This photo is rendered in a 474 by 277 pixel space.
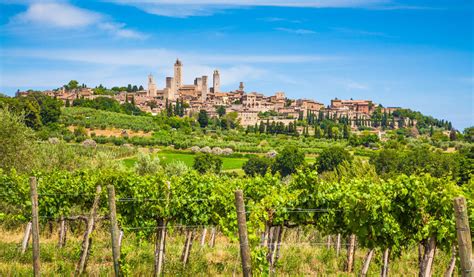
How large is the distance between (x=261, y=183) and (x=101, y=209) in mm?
2738

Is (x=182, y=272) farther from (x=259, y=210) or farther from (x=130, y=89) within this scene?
(x=130, y=89)

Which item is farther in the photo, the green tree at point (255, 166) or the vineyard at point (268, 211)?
the green tree at point (255, 166)

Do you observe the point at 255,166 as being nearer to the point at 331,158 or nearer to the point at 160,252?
the point at 331,158

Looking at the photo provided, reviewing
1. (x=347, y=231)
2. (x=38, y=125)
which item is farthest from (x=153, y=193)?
(x=38, y=125)

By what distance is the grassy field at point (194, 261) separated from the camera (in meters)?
7.09

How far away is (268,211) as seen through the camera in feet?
21.1

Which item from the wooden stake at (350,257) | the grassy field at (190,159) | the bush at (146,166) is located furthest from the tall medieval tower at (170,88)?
the wooden stake at (350,257)

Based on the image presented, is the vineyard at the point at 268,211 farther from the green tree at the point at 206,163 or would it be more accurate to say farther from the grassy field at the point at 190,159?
the grassy field at the point at 190,159

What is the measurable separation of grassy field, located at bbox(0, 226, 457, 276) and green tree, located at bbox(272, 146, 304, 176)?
1413 inches

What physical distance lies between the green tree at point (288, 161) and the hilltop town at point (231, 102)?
59.9 m

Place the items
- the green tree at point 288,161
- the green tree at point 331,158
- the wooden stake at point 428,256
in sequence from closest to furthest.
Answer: the wooden stake at point 428,256 < the green tree at point 288,161 < the green tree at point 331,158

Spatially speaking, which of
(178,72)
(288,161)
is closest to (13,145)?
(288,161)

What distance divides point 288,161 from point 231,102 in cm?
9412

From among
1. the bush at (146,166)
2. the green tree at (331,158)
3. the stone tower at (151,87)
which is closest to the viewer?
the bush at (146,166)
